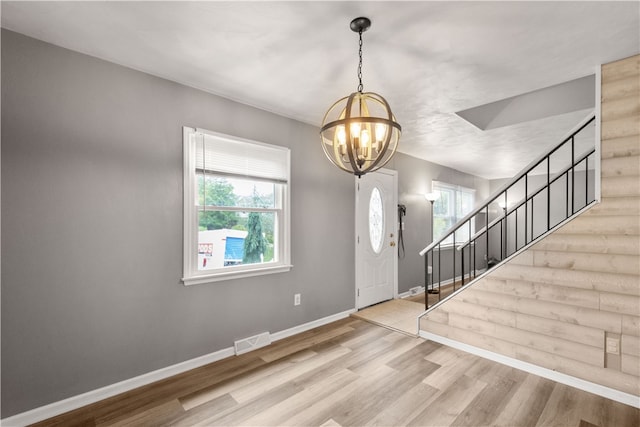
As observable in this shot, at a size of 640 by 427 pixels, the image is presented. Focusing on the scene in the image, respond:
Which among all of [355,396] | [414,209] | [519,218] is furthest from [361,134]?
[519,218]

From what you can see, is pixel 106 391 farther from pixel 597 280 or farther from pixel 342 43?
pixel 597 280

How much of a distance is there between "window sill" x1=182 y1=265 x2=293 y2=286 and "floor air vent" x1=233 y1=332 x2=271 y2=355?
0.63 m

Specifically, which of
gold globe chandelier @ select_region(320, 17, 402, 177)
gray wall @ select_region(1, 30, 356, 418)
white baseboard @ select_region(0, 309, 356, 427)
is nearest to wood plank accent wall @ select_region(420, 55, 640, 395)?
gold globe chandelier @ select_region(320, 17, 402, 177)

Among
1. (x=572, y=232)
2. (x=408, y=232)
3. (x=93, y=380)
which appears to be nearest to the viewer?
(x=93, y=380)

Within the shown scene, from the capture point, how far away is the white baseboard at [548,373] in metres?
2.12

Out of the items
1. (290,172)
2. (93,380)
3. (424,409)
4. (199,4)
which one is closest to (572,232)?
(424,409)

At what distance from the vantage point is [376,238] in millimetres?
4562

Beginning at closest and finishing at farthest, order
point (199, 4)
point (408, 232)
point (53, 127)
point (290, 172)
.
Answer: point (199, 4)
point (53, 127)
point (290, 172)
point (408, 232)

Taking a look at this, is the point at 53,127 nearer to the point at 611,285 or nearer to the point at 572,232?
the point at 572,232

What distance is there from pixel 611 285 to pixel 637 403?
2.68 ft

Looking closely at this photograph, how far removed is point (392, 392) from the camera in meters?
2.25

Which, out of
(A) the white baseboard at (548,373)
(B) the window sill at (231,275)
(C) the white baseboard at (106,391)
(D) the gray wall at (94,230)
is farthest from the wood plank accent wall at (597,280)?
(C) the white baseboard at (106,391)

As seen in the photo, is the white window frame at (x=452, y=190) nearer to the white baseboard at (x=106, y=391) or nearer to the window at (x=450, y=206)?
the window at (x=450, y=206)

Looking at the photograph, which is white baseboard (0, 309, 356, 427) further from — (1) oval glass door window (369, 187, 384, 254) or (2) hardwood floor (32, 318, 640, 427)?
(1) oval glass door window (369, 187, 384, 254)
